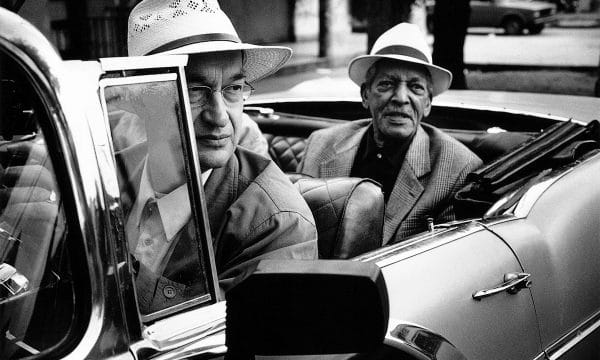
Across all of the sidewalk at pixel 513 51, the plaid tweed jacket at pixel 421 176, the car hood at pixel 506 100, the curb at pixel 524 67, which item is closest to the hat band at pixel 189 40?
the plaid tweed jacket at pixel 421 176

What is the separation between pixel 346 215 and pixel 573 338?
856 mm

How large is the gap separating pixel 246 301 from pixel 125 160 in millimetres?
403

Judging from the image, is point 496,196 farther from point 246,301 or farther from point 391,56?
point 246,301

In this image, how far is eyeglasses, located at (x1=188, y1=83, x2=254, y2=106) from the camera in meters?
2.19

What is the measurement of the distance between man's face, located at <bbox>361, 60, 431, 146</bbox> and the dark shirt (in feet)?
0.14

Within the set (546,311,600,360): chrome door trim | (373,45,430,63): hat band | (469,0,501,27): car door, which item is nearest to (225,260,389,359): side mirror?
(546,311,600,360): chrome door trim

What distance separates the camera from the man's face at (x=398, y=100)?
12.9 ft

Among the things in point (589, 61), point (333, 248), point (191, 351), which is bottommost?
point (589, 61)

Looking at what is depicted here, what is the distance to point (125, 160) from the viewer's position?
146cm

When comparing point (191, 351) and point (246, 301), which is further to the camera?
point (191, 351)

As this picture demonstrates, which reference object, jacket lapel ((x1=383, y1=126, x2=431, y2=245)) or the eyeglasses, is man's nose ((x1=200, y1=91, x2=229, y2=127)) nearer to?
the eyeglasses

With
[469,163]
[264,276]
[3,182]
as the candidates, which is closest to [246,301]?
[264,276]

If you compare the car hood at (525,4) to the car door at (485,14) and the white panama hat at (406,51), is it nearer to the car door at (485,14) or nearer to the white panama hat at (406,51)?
the car door at (485,14)

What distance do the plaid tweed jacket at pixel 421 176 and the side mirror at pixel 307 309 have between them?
204 centimetres
